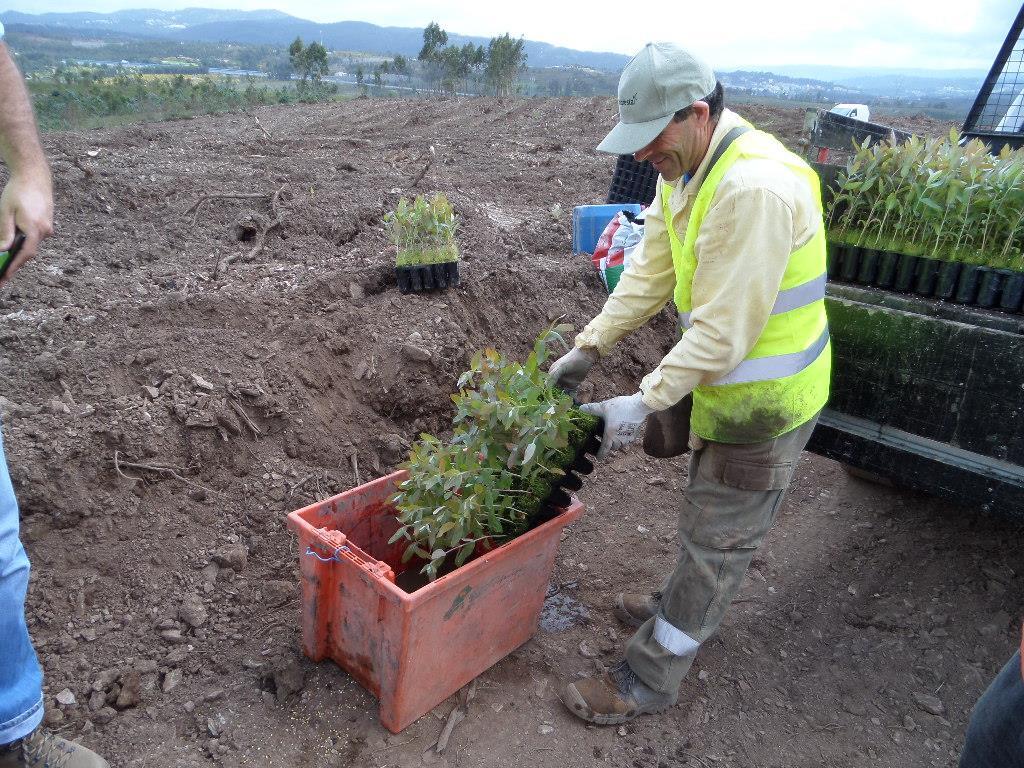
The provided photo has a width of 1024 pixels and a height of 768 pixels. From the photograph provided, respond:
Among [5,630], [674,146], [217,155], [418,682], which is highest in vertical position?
[674,146]

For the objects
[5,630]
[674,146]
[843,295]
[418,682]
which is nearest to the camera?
[5,630]

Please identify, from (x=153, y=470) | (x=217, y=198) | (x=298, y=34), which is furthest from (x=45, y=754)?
(x=298, y=34)

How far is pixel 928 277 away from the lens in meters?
2.73

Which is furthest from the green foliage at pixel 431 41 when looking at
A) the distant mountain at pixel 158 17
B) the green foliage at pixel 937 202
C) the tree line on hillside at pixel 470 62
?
the distant mountain at pixel 158 17

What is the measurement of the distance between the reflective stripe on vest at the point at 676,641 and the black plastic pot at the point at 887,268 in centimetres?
159

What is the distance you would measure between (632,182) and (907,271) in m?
4.26

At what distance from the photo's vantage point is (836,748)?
2.55 meters

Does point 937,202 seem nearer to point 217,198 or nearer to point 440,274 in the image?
point 440,274

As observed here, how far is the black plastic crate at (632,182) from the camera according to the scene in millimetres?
6641

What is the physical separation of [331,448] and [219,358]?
2.34 feet

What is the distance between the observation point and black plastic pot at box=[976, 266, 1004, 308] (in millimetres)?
2559

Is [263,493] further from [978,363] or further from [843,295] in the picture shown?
[978,363]

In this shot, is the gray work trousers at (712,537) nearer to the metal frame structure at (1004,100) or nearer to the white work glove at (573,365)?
the white work glove at (573,365)

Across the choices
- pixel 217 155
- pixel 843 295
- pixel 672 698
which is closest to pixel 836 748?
pixel 672 698
